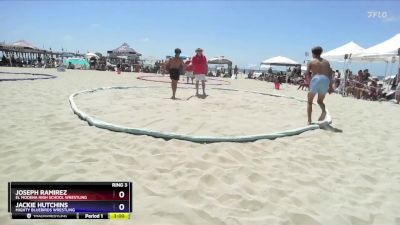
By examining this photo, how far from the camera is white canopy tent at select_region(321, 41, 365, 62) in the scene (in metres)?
18.6

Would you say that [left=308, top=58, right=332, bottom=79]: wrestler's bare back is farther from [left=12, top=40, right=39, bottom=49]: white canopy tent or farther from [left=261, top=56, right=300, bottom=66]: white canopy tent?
[left=12, top=40, right=39, bottom=49]: white canopy tent

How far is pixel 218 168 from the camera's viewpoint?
11.7 feet

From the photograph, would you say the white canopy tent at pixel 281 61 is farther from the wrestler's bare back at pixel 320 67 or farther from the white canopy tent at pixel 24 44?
the white canopy tent at pixel 24 44

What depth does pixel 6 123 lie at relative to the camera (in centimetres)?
514

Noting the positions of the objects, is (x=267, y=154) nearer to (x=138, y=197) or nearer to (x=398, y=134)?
(x=138, y=197)

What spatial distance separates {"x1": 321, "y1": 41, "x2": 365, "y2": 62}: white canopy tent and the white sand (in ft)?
46.6

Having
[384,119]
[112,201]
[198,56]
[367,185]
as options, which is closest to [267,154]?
[367,185]

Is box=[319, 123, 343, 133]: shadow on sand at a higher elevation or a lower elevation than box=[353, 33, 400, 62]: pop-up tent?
lower

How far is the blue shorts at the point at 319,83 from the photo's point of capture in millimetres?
6043
